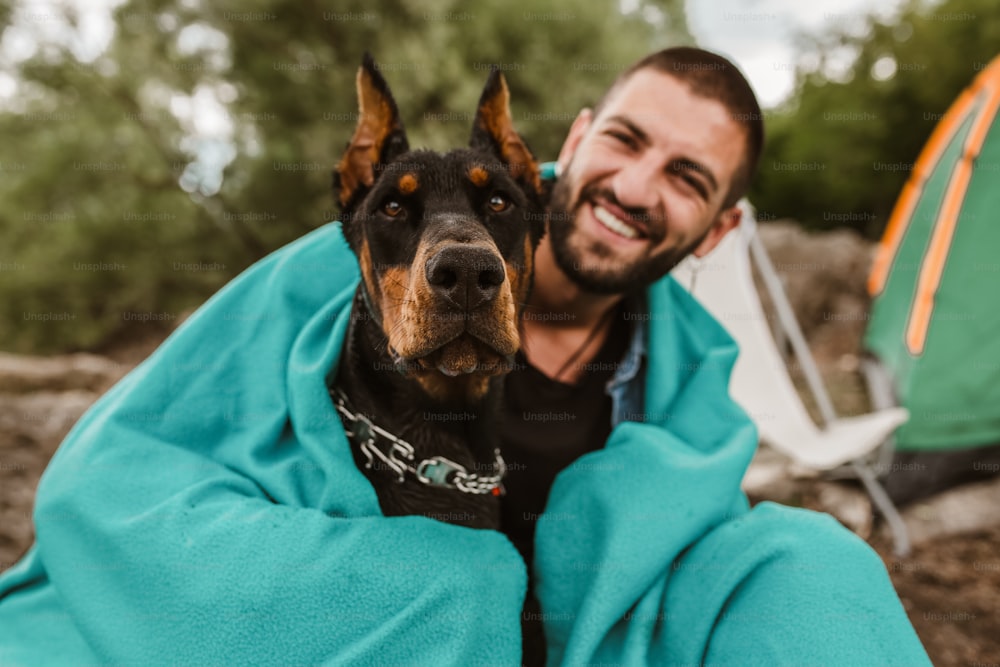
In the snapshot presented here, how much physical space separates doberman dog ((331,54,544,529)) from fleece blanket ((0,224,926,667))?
114 millimetres

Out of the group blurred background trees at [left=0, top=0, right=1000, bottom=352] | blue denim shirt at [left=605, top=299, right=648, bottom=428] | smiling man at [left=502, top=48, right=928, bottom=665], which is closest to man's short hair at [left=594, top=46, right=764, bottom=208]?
smiling man at [left=502, top=48, right=928, bottom=665]

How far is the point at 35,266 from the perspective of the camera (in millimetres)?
9016

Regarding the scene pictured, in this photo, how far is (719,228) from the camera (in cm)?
249

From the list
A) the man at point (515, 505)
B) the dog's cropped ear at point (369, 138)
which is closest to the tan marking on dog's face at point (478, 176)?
the dog's cropped ear at point (369, 138)

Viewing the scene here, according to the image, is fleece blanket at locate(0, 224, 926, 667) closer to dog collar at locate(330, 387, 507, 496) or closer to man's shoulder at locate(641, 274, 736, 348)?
dog collar at locate(330, 387, 507, 496)

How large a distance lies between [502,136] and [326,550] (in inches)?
49.3

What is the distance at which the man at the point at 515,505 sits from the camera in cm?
140

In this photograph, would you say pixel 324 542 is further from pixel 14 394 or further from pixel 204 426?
pixel 14 394

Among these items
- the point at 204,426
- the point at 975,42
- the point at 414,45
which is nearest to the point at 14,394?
the point at 204,426

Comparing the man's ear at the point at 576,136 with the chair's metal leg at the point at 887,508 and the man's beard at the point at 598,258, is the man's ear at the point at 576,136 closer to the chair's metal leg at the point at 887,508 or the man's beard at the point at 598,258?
the man's beard at the point at 598,258

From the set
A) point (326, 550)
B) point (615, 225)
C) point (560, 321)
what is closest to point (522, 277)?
point (615, 225)

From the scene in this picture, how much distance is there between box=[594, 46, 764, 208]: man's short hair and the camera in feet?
7.26

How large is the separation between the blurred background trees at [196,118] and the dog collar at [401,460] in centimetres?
615

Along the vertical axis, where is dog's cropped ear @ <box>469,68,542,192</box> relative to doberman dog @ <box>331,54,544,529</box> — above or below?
above
